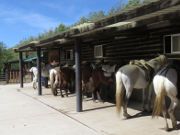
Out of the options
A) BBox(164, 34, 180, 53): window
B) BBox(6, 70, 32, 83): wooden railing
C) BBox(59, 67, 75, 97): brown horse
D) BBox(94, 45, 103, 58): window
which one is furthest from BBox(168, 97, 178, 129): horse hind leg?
BBox(6, 70, 32, 83): wooden railing

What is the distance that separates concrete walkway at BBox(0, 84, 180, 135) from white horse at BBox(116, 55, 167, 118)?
54 centimetres

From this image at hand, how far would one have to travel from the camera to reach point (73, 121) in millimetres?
9758

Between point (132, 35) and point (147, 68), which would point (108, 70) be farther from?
point (147, 68)

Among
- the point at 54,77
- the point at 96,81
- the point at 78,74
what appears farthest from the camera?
the point at 54,77

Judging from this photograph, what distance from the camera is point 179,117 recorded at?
916 cm

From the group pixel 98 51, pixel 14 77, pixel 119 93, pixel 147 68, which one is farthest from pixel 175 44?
pixel 14 77

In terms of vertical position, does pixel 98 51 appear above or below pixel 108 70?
above

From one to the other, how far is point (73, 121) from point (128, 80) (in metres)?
1.91

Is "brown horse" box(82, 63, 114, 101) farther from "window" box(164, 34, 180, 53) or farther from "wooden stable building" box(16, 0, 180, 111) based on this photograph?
"window" box(164, 34, 180, 53)

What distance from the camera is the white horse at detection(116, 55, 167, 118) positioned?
9313mm

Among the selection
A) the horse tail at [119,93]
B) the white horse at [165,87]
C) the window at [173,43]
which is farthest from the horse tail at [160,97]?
the window at [173,43]

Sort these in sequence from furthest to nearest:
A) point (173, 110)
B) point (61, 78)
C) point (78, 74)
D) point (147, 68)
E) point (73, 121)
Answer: point (61, 78), point (78, 74), point (147, 68), point (73, 121), point (173, 110)

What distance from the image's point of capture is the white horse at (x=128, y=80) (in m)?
9.31

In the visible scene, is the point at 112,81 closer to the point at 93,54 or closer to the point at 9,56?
the point at 93,54
